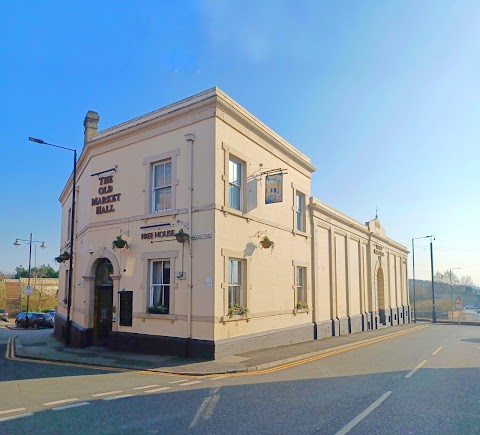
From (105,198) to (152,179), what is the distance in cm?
274

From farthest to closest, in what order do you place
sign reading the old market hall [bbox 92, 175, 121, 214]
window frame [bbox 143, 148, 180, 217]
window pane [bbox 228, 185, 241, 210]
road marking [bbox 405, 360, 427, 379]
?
sign reading the old market hall [bbox 92, 175, 121, 214] < window pane [bbox 228, 185, 241, 210] < window frame [bbox 143, 148, 180, 217] < road marking [bbox 405, 360, 427, 379]

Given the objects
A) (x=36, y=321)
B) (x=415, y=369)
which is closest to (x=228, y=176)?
(x=415, y=369)

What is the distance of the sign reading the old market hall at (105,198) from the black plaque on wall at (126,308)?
3486 millimetres

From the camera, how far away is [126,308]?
15273mm

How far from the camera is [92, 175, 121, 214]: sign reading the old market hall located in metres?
16.7

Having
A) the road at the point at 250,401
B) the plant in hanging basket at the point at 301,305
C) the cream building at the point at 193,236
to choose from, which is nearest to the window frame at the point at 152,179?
the cream building at the point at 193,236

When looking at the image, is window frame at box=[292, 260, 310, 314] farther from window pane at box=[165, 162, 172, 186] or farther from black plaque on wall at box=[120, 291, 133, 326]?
black plaque on wall at box=[120, 291, 133, 326]

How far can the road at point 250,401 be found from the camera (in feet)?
20.4

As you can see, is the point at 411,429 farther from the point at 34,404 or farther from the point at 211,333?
the point at 211,333

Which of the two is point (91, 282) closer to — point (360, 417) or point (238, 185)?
point (238, 185)

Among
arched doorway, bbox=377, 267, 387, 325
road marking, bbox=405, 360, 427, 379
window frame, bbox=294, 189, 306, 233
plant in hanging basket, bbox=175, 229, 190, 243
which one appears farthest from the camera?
arched doorway, bbox=377, 267, 387, 325

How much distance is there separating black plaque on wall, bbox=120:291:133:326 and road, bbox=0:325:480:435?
3.19m

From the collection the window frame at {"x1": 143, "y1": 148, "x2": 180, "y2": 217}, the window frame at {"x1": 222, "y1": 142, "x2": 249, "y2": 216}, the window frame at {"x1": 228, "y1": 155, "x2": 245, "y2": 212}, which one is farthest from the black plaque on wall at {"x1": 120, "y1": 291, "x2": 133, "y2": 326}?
the window frame at {"x1": 228, "y1": 155, "x2": 245, "y2": 212}

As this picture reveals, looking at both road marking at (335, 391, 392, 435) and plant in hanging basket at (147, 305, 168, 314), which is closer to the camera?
road marking at (335, 391, 392, 435)
